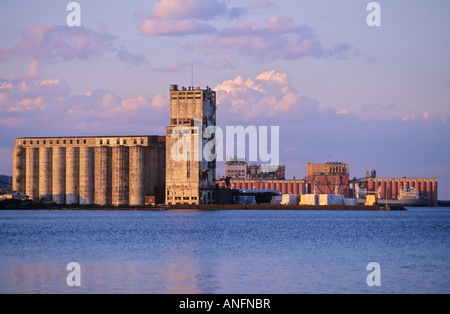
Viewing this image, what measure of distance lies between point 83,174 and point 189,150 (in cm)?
2795

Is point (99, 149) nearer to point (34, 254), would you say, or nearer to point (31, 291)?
point (34, 254)

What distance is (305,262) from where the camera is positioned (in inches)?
1955

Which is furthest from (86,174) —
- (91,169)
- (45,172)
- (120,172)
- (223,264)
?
(223,264)

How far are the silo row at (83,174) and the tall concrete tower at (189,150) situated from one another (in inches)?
299

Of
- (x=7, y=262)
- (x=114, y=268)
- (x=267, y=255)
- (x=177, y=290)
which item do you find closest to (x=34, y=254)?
(x=7, y=262)

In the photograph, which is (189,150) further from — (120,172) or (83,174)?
(83,174)

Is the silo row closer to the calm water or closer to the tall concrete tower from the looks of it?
the tall concrete tower

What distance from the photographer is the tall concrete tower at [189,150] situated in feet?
562

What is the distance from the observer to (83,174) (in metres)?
180

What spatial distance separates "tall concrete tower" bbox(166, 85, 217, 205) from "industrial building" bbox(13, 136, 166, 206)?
690 cm

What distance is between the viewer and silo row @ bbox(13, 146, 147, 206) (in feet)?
575

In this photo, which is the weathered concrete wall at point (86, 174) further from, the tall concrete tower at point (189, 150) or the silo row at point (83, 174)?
the tall concrete tower at point (189, 150)

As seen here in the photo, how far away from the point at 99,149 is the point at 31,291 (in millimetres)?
143735
